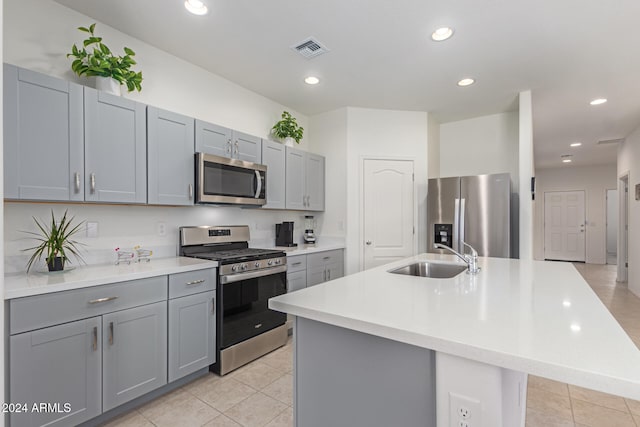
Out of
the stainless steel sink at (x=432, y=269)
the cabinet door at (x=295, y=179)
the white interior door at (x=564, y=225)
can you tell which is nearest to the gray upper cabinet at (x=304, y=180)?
the cabinet door at (x=295, y=179)

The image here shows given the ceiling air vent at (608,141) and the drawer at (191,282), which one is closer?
the drawer at (191,282)

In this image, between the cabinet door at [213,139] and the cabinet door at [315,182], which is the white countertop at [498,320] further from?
the cabinet door at [315,182]

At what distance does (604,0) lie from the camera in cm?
202

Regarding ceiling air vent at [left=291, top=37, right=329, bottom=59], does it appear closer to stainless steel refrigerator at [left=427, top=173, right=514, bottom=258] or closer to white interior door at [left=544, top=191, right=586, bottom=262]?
stainless steel refrigerator at [left=427, top=173, right=514, bottom=258]

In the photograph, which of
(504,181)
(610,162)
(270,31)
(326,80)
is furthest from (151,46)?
(610,162)

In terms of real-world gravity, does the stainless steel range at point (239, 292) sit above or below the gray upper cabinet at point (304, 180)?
below

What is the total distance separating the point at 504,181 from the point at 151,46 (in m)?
3.68

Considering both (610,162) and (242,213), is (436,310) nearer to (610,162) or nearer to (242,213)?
(242,213)

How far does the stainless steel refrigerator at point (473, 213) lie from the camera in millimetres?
3541

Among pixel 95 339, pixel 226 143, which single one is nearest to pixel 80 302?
pixel 95 339

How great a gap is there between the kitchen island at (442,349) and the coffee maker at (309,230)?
7.74 ft

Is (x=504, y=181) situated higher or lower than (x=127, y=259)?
higher

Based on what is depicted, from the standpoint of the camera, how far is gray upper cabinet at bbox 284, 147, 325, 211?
3615 mm

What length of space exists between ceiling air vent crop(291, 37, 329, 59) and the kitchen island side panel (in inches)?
84.0
